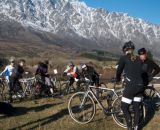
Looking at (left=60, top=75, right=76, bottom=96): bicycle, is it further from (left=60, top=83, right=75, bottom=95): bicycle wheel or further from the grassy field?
the grassy field

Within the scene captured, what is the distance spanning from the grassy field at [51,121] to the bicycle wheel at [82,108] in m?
0.20

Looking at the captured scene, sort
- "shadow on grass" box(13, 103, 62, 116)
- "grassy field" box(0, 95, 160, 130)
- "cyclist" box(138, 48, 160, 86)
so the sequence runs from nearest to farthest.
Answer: "cyclist" box(138, 48, 160, 86), "grassy field" box(0, 95, 160, 130), "shadow on grass" box(13, 103, 62, 116)

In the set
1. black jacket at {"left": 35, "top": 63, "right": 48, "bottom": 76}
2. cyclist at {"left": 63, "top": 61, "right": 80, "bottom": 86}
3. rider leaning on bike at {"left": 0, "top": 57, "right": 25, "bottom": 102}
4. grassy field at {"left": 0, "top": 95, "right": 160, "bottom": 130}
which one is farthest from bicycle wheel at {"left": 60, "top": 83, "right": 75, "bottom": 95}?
grassy field at {"left": 0, "top": 95, "right": 160, "bottom": 130}

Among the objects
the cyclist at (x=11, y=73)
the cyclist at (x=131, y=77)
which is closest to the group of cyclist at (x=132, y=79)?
the cyclist at (x=131, y=77)

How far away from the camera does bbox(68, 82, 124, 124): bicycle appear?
13188 mm

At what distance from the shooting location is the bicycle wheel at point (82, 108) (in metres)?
13.4

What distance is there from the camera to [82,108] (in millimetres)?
13477

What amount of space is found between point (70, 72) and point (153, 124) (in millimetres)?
12341

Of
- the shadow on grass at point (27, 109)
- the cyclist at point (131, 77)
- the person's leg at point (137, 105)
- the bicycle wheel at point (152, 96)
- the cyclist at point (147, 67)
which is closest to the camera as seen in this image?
the cyclist at point (131, 77)

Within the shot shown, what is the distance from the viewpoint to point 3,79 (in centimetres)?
2456

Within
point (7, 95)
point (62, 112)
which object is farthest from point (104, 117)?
point (7, 95)

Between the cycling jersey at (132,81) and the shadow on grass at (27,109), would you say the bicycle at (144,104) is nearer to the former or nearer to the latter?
the cycling jersey at (132,81)

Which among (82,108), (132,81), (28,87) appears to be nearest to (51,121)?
(82,108)

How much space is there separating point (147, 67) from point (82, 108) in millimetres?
2393
